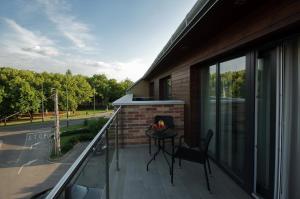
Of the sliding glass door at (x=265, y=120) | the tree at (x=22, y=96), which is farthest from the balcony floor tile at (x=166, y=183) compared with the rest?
the tree at (x=22, y=96)

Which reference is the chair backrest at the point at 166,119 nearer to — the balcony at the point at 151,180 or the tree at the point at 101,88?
the balcony at the point at 151,180

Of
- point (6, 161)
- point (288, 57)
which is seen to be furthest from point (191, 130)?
point (6, 161)

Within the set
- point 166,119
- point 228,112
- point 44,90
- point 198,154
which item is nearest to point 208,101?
point 228,112

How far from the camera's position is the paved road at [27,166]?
38.3 feet

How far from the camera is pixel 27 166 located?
48.5 ft

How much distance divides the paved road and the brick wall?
3.87m

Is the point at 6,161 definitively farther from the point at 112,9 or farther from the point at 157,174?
the point at 157,174

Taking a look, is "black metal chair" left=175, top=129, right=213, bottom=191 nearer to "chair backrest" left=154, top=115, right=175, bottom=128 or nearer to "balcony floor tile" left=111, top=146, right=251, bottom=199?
"balcony floor tile" left=111, top=146, right=251, bottom=199

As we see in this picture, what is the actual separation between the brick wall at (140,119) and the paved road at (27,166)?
387cm

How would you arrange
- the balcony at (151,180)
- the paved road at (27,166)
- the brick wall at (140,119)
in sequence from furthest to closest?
the paved road at (27,166) → the brick wall at (140,119) → the balcony at (151,180)

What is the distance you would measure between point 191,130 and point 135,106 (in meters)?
1.43

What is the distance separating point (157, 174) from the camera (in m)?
3.49

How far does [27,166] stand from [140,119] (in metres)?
13.5

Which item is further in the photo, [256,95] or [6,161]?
[6,161]
